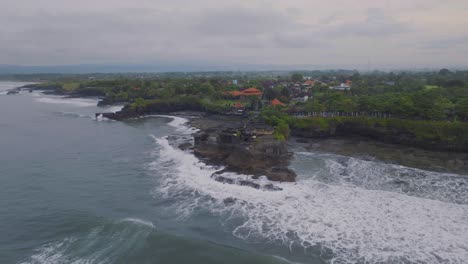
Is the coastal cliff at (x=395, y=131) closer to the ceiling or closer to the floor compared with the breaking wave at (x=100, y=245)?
closer to the ceiling

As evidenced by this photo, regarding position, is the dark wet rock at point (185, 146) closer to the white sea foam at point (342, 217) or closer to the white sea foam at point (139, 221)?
the white sea foam at point (342, 217)

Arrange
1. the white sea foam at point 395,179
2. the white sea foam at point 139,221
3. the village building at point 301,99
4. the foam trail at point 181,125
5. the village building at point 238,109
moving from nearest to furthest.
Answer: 1. the white sea foam at point 139,221
2. the white sea foam at point 395,179
3. the foam trail at point 181,125
4. the village building at point 238,109
5. the village building at point 301,99

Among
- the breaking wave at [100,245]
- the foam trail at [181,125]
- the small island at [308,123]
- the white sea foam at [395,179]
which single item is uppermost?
the small island at [308,123]

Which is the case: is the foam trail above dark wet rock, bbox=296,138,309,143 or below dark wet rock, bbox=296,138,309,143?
above

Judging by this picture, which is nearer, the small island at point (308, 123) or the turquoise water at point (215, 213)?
the turquoise water at point (215, 213)

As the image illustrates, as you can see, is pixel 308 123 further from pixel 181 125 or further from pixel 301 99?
pixel 301 99

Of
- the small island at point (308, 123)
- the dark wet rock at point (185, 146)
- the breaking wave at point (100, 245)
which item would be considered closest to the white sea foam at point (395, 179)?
the small island at point (308, 123)

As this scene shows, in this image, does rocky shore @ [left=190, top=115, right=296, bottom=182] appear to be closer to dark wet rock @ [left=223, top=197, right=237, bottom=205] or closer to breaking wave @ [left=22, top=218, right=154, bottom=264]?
dark wet rock @ [left=223, top=197, right=237, bottom=205]

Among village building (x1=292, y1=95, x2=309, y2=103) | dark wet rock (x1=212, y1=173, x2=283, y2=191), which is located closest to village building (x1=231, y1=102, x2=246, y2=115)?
village building (x1=292, y1=95, x2=309, y2=103)
